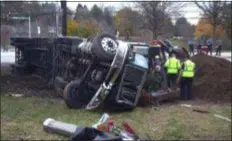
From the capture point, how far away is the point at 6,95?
13.9 meters

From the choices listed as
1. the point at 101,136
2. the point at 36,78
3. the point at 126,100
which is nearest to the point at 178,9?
the point at 36,78

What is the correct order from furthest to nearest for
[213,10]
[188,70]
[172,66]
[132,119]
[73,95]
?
1. [213,10]
2. [172,66]
3. [188,70]
4. [73,95]
5. [132,119]

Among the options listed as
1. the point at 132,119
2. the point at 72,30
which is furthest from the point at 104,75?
the point at 72,30

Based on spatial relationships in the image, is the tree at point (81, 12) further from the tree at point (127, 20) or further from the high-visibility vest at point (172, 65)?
the high-visibility vest at point (172, 65)

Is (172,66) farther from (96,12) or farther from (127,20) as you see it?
(96,12)

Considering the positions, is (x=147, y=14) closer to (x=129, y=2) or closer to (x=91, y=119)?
(x=129, y=2)

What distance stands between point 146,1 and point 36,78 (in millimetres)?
18123

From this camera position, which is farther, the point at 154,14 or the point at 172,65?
the point at 154,14

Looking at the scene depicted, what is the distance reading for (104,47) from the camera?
12.0 m

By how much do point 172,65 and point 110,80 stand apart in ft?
12.0

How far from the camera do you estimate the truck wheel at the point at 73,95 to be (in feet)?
39.4

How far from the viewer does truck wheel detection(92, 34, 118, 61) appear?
1188 centimetres

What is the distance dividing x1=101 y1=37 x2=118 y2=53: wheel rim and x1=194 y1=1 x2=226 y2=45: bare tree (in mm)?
27717

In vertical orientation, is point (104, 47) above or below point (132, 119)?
above
